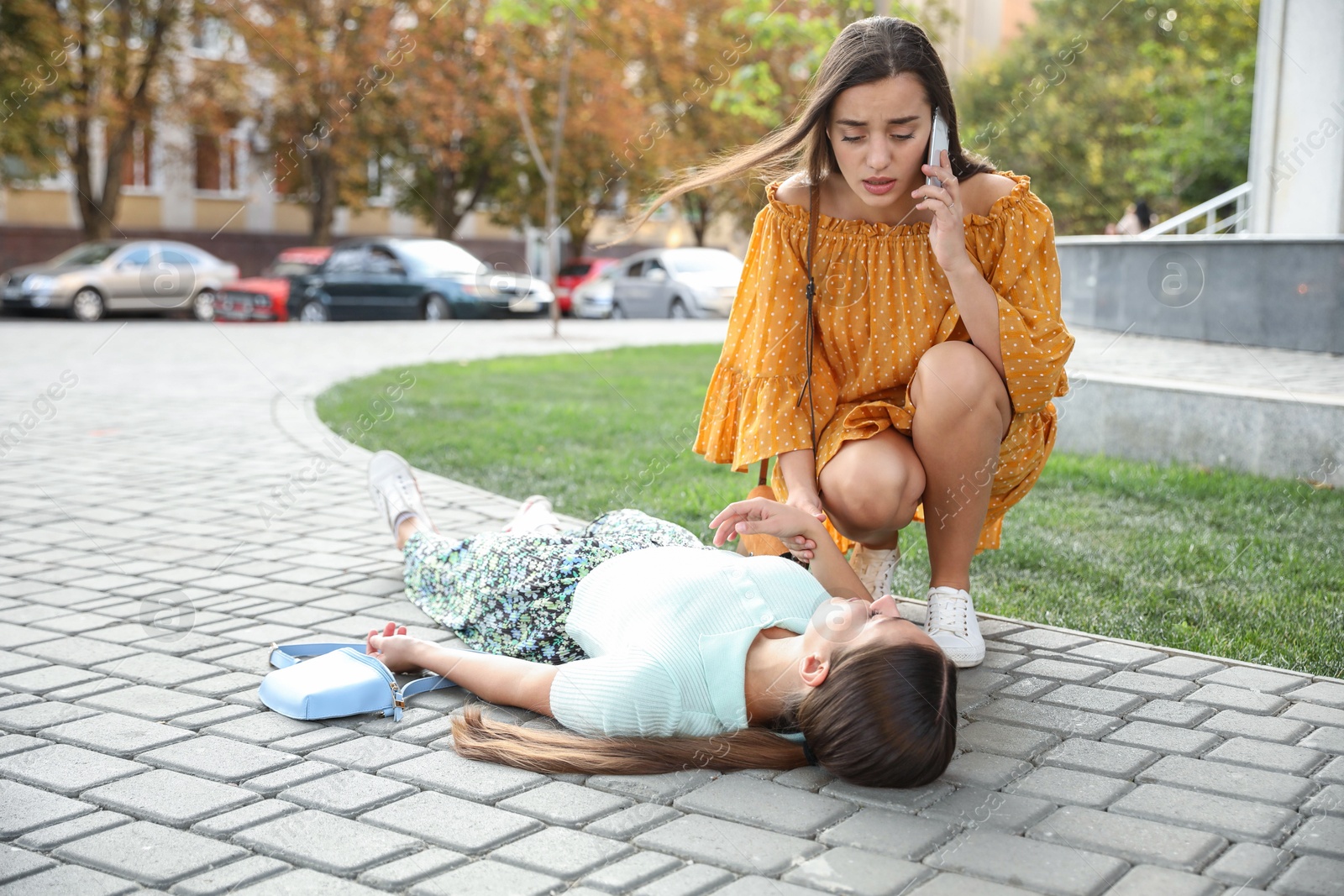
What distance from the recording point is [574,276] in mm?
29578

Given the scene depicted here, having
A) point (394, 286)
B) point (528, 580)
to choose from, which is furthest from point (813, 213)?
point (394, 286)

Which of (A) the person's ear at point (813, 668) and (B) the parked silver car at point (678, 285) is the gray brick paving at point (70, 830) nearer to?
(A) the person's ear at point (813, 668)

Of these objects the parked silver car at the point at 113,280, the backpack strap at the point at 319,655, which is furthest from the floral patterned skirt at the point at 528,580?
the parked silver car at the point at 113,280

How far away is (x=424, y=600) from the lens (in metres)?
3.99

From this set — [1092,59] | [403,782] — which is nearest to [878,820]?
[403,782]

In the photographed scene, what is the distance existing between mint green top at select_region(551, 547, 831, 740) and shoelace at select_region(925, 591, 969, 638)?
0.59 metres

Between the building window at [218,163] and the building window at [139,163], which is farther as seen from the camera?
the building window at [218,163]

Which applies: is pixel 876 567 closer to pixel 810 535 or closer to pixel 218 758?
pixel 810 535

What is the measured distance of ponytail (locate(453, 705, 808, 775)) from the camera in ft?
9.10

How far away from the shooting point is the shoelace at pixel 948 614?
3.51 metres

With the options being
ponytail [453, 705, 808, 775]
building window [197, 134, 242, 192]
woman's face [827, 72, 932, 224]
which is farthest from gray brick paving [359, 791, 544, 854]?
building window [197, 134, 242, 192]

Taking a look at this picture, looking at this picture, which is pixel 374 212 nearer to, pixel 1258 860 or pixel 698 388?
pixel 698 388

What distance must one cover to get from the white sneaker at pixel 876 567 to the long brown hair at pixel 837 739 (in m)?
1.04

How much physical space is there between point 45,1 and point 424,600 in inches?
947
